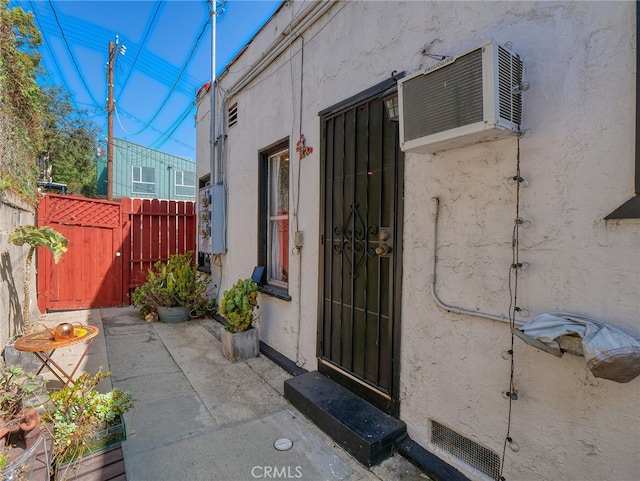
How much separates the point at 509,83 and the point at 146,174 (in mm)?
17622

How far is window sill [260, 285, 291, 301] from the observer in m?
3.87

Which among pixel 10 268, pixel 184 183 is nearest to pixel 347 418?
pixel 10 268

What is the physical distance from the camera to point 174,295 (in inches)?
234

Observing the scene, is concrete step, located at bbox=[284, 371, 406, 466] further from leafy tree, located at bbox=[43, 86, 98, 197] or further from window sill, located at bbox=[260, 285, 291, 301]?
leafy tree, located at bbox=[43, 86, 98, 197]

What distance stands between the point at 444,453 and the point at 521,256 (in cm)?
137

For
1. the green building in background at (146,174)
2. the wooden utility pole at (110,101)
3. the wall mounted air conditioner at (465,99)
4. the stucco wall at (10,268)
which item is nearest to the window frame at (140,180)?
the green building in background at (146,174)

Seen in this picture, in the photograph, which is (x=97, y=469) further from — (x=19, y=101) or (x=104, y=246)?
(x=104, y=246)

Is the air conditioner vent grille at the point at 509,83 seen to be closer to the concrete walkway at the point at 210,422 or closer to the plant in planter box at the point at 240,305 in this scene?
the concrete walkway at the point at 210,422

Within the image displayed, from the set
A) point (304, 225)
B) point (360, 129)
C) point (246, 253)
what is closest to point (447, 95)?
point (360, 129)

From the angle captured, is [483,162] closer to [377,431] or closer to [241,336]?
[377,431]

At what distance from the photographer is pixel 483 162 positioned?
197 cm

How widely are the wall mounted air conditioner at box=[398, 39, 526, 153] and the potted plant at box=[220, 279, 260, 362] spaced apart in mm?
2705

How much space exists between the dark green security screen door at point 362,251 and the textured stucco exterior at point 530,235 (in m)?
0.15

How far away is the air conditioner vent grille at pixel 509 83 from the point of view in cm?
165
